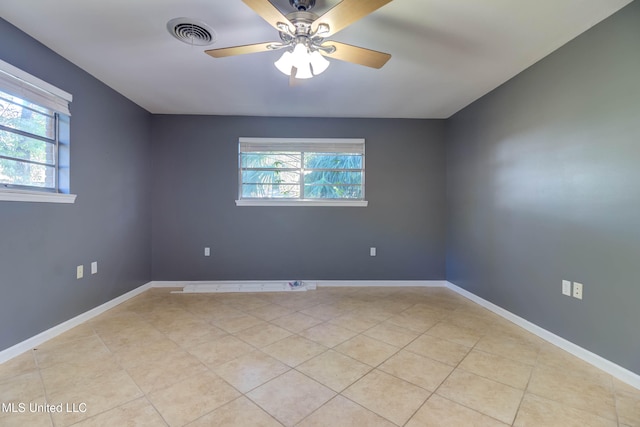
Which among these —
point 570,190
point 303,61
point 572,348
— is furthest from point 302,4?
point 572,348

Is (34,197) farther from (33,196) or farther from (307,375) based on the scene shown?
(307,375)

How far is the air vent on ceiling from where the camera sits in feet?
5.98

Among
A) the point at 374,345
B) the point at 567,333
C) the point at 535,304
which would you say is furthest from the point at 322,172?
the point at 567,333

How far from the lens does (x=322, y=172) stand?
148 inches

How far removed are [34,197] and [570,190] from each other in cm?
412

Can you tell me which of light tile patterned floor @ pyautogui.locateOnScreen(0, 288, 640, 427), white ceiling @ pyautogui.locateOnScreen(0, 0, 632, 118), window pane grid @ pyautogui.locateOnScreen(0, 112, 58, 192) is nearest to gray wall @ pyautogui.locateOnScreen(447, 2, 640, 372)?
white ceiling @ pyautogui.locateOnScreen(0, 0, 632, 118)

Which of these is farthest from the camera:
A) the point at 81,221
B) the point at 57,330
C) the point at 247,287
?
the point at 247,287

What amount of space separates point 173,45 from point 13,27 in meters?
1.04

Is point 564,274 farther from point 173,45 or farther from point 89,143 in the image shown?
point 89,143

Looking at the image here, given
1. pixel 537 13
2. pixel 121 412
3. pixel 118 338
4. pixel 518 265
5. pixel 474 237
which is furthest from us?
pixel 474 237

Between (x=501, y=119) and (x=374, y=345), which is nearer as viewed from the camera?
(x=374, y=345)

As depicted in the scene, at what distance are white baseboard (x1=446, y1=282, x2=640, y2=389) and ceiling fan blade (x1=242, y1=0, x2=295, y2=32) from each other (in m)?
2.96

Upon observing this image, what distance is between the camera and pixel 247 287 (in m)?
3.54

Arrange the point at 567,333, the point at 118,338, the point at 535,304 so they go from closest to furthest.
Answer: the point at 567,333, the point at 118,338, the point at 535,304
